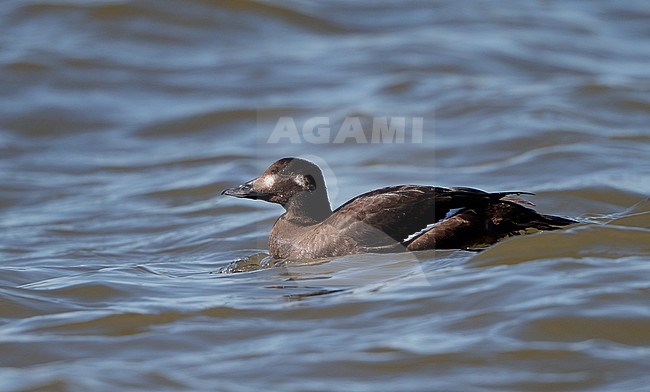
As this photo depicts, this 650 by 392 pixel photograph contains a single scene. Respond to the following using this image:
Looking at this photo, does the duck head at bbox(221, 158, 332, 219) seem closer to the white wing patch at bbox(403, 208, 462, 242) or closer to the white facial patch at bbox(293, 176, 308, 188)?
the white facial patch at bbox(293, 176, 308, 188)

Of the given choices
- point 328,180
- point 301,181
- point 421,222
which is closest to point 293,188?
point 301,181

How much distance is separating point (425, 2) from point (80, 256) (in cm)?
1007

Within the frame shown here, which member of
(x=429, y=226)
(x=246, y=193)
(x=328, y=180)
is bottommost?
(x=429, y=226)

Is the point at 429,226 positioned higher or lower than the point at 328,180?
lower

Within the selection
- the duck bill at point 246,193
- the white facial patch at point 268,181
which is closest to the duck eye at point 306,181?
the white facial patch at point 268,181

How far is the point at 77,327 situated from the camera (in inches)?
269

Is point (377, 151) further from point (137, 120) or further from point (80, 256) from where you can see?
point (80, 256)

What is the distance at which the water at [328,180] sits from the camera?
20.2ft

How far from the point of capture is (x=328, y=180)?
1133 cm

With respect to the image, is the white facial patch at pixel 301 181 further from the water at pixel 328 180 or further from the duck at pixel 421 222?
the water at pixel 328 180

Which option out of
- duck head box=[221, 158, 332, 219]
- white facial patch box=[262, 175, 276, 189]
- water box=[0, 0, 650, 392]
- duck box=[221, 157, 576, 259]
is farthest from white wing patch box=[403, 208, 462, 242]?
white facial patch box=[262, 175, 276, 189]

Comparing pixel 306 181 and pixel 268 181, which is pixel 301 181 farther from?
pixel 268 181

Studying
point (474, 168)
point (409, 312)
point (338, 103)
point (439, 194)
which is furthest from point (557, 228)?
point (338, 103)

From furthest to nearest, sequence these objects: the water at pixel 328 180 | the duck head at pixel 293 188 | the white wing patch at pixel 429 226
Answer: the duck head at pixel 293 188 → the white wing patch at pixel 429 226 → the water at pixel 328 180
